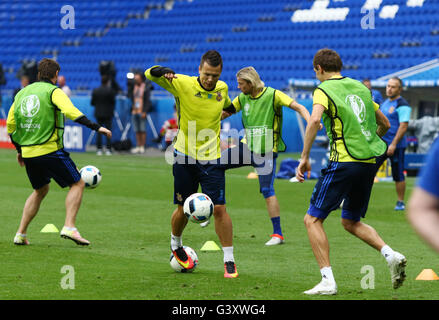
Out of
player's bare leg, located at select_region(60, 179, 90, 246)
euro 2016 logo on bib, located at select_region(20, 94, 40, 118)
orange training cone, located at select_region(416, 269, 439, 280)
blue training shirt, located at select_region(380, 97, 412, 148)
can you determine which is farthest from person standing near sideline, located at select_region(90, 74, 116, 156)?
orange training cone, located at select_region(416, 269, 439, 280)

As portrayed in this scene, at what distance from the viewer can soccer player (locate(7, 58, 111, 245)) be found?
859cm

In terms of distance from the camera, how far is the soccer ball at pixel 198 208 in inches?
274

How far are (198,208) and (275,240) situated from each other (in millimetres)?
2426

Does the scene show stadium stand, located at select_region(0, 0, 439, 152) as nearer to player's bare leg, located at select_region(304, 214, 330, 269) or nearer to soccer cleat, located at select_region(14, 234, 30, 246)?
soccer cleat, located at select_region(14, 234, 30, 246)

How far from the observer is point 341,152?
21.2 feet

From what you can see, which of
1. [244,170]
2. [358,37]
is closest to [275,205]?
[244,170]

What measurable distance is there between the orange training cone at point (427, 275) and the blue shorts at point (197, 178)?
1813 mm

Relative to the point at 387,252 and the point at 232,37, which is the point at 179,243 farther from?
the point at 232,37

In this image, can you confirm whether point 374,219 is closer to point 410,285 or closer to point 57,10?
point 410,285

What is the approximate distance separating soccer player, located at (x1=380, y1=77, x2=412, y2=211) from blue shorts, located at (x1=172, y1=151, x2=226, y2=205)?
501 cm

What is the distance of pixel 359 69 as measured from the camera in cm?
2570

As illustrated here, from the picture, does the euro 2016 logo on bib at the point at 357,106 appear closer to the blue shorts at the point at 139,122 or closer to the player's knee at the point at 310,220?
the player's knee at the point at 310,220

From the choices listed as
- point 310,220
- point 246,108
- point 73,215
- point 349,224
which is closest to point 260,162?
point 246,108

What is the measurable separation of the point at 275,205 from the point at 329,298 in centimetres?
360
